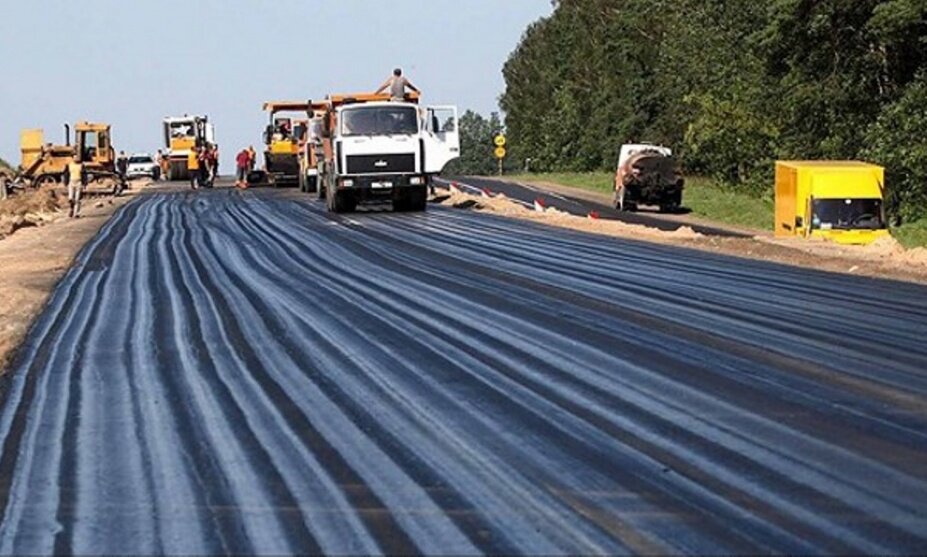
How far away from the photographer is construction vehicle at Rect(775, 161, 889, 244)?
34438 millimetres

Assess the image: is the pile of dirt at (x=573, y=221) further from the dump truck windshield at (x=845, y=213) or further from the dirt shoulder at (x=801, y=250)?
the dump truck windshield at (x=845, y=213)

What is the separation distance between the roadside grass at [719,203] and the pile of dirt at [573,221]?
8841 mm

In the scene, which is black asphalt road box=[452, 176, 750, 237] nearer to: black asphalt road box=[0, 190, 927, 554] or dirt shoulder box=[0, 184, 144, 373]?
dirt shoulder box=[0, 184, 144, 373]

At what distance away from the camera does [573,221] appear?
3866cm

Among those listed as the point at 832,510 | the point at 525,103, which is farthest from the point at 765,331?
the point at 525,103

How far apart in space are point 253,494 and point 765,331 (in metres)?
7.64

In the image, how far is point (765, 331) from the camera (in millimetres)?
15062

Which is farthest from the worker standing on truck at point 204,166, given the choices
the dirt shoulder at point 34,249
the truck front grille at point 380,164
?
the truck front grille at point 380,164

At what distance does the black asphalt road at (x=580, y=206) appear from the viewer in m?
47.4

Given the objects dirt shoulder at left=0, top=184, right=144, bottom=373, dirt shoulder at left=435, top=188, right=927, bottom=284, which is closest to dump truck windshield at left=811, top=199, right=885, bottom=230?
dirt shoulder at left=435, top=188, right=927, bottom=284

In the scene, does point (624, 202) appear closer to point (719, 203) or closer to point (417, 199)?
point (719, 203)

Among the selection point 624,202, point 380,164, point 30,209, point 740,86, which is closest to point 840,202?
point 380,164

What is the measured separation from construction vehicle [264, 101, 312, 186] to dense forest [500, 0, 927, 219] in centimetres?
1837

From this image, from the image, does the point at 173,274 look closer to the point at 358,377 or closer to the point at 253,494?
the point at 358,377
